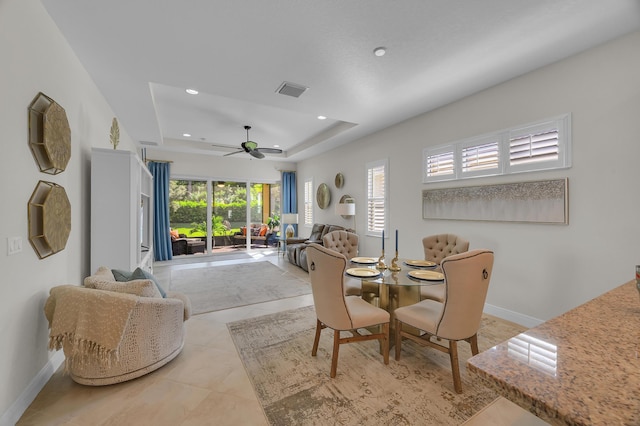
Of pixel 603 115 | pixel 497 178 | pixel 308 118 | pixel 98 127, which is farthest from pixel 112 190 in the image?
pixel 603 115

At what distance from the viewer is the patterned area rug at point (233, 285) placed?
12.5 feet

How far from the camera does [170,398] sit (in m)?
1.89

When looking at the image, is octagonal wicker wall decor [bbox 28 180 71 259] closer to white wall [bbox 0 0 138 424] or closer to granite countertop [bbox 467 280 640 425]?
white wall [bbox 0 0 138 424]

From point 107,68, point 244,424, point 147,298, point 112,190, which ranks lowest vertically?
point 244,424

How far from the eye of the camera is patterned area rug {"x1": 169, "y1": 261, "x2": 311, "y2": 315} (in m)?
3.82

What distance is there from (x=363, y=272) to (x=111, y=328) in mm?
1982

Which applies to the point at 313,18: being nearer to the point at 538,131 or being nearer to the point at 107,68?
the point at 107,68

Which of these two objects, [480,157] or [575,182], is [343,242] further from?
[575,182]

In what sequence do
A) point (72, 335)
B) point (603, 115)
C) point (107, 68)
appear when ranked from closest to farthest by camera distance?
point (72, 335) < point (603, 115) < point (107, 68)

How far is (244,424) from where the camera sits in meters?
1.66

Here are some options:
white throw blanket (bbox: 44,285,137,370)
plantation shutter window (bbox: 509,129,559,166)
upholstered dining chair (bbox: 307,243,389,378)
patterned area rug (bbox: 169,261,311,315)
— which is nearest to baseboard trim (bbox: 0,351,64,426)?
white throw blanket (bbox: 44,285,137,370)

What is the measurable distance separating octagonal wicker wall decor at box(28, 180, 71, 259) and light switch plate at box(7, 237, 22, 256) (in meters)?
0.13

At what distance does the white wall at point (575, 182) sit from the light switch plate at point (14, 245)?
166 inches

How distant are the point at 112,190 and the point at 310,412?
A: 2862 millimetres
